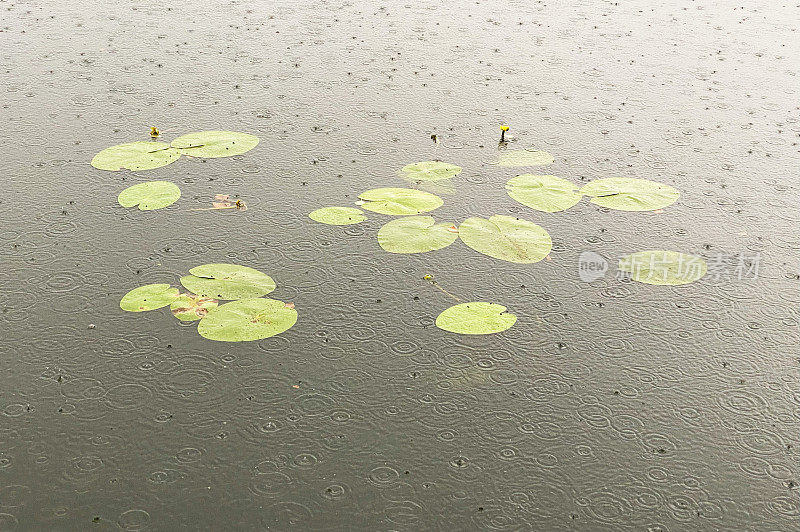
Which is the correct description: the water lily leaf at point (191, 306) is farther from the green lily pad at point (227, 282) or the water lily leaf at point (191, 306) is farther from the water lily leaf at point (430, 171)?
the water lily leaf at point (430, 171)

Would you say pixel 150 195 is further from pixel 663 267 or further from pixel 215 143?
pixel 663 267

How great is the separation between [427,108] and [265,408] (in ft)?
16.8

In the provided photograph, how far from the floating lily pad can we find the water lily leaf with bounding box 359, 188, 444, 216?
3.59ft

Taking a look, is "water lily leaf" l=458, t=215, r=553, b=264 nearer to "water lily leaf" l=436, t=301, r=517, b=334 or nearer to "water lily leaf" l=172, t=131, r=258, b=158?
"water lily leaf" l=436, t=301, r=517, b=334

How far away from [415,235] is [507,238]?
79 centimetres

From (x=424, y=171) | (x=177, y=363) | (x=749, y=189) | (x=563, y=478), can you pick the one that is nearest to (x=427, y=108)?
(x=424, y=171)

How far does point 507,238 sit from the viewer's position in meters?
7.16

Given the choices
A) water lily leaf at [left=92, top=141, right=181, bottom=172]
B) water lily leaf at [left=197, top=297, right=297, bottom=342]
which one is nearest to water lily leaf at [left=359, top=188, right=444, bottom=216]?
water lily leaf at [left=197, top=297, right=297, bottom=342]

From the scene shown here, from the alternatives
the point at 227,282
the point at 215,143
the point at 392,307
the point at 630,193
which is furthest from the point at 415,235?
the point at 215,143

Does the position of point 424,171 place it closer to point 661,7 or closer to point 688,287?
point 688,287

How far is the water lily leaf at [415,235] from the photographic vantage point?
704cm

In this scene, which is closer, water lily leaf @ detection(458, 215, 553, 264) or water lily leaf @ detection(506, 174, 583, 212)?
water lily leaf @ detection(458, 215, 553, 264)

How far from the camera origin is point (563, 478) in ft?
16.3

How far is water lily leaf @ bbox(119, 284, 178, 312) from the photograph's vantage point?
248 inches
